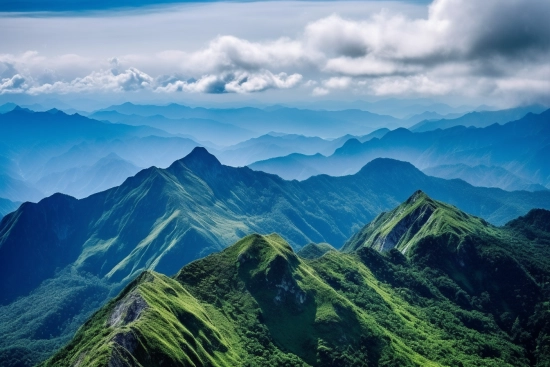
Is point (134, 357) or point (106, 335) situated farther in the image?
point (106, 335)

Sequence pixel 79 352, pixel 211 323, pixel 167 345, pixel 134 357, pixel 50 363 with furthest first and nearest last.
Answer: pixel 211 323
pixel 50 363
pixel 79 352
pixel 167 345
pixel 134 357

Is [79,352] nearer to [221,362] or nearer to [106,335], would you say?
[106,335]

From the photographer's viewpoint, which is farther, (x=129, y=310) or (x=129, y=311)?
(x=129, y=310)

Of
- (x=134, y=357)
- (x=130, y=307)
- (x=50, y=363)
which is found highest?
(x=130, y=307)

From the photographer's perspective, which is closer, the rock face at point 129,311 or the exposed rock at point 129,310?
the rock face at point 129,311

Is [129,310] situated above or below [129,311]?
above

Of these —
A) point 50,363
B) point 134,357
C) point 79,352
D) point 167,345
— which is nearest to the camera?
point 134,357

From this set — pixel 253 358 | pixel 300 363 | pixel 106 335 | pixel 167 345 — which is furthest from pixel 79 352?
pixel 300 363

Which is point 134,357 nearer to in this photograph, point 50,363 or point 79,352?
point 79,352

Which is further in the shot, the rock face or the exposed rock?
the exposed rock

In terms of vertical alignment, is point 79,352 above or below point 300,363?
below
